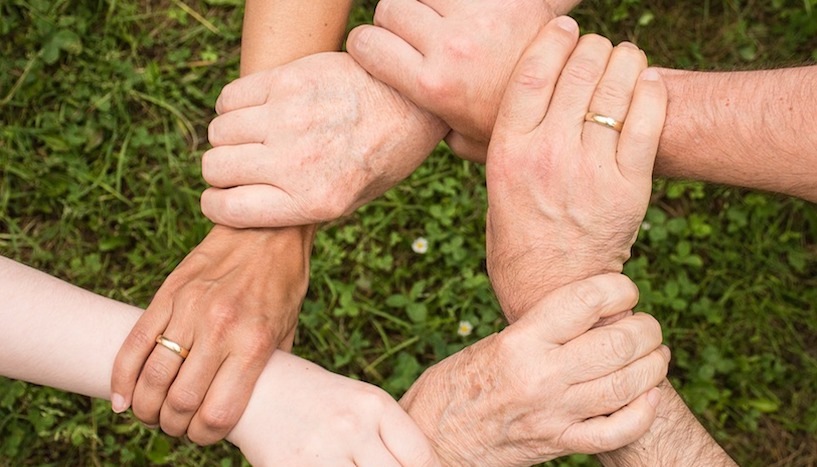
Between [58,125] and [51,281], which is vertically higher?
[51,281]

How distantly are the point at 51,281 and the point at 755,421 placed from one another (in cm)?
268

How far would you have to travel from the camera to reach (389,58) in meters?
2.29

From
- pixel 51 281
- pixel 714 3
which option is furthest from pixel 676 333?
pixel 51 281

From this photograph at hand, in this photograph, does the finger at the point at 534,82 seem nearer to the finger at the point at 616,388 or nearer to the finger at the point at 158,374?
the finger at the point at 616,388

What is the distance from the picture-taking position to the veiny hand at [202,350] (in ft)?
6.88

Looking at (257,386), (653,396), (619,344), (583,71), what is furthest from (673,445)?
(257,386)

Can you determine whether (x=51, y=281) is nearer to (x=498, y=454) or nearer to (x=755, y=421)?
(x=498, y=454)

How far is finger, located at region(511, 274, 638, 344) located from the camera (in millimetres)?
1997

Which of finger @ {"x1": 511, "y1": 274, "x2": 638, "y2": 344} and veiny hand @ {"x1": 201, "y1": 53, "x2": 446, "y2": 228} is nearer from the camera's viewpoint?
finger @ {"x1": 511, "y1": 274, "x2": 638, "y2": 344}

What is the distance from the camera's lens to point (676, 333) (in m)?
3.26

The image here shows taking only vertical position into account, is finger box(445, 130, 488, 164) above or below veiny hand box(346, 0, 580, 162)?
below

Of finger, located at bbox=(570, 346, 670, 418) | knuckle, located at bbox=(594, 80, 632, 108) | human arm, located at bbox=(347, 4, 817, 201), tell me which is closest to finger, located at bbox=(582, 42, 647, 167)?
knuckle, located at bbox=(594, 80, 632, 108)

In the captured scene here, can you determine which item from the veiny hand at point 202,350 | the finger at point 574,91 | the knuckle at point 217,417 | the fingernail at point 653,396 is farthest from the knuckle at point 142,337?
the fingernail at point 653,396

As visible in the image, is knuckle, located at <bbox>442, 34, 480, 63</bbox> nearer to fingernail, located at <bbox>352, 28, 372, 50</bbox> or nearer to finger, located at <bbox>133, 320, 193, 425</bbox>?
fingernail, located at <bbox>352, 28, 372, 50</bbox>
